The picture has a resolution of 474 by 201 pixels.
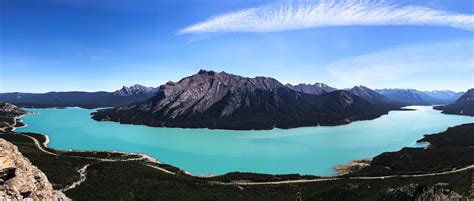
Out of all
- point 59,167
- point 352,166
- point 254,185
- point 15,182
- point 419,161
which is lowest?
point 254,185

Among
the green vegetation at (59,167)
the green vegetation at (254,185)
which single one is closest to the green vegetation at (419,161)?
the green vegetation at (254,185)

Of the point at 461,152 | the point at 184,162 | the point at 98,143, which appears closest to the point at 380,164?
the point at 461,152

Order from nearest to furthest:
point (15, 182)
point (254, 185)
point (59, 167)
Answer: point (15, 182) → point (254, 185) → point (59, 167)

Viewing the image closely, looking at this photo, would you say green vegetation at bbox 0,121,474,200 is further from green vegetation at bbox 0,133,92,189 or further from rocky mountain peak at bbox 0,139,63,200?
rocky mountain peak at bbox 0,139,63,200

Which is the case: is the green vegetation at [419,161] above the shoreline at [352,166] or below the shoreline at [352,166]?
above

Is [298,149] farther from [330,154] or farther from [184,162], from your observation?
[184,162]

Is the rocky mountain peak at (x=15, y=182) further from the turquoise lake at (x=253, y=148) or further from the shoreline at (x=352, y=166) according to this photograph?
the shoreline at (x=352, y=166)

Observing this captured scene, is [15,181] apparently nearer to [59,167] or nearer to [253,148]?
[59,167]

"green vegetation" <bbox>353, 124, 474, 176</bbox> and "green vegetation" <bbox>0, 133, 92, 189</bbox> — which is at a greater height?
"green vegetation" <bbox>353, 124, 474, 176</bbox>

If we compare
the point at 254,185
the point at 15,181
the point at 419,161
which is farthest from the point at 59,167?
the point at 419,161

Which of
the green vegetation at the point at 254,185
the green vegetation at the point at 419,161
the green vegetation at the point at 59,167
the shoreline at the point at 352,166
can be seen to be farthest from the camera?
the shoreline at the point at 352,166

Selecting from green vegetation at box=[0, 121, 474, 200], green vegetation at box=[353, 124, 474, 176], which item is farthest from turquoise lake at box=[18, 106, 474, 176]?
green vegetation at box=[0, 121, 474, 200]
